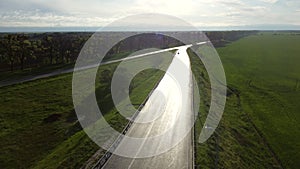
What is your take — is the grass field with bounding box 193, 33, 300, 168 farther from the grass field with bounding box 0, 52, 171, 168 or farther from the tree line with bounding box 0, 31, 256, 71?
the tree line with bounding box 0, 31, 256, 71

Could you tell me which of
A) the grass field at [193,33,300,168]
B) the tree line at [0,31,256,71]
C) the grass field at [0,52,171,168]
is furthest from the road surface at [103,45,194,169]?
the tree line at [0,31,256,71]

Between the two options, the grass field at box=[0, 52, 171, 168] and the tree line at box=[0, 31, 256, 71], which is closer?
the grass field at box=[0, 52, 171, 168]

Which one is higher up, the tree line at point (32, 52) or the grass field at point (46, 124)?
the tree line at point (32, 52)

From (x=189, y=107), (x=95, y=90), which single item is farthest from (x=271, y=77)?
(x=95, y=90)

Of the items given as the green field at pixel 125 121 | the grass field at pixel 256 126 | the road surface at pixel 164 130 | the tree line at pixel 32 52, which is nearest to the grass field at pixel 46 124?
the green field at pixel 125 121

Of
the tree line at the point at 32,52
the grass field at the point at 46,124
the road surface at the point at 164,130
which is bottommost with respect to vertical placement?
the grass field at the point at 46,124

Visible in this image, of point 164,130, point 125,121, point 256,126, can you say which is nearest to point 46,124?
point 125,121

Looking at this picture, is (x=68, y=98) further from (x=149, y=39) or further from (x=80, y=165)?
(x=149, y=39)

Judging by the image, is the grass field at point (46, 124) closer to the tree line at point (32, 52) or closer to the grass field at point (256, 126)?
the grass field at point (256, 126)
